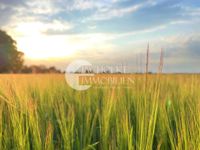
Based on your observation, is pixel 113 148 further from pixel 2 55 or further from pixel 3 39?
pixel 3 39

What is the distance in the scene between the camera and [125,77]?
2.58m

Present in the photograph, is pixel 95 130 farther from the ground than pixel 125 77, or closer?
closer

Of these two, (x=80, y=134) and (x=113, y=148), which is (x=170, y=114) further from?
(x=113, y=148)

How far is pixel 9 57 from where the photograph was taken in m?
14.6

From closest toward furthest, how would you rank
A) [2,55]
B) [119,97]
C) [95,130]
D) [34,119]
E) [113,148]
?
[113,148], [34,119], [95,130], [119,97], [2,55]

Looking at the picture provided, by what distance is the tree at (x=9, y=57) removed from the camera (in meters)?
13.9

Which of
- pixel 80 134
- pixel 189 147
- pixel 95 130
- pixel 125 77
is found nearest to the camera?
pixel 189 147

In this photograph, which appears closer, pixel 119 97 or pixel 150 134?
pixel 150 134

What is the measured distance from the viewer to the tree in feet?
45.6

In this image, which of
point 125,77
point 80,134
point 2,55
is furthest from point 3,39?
point 80,134

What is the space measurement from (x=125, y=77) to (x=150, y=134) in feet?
4.82

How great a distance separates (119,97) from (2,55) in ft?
43.5

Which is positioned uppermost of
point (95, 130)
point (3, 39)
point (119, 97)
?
point (3, 39)

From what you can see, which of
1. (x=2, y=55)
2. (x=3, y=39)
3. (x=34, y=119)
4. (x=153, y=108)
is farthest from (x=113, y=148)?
(x=3, y=39)
